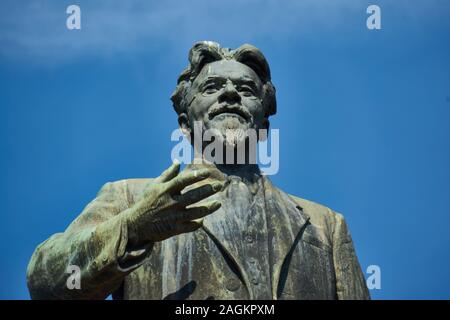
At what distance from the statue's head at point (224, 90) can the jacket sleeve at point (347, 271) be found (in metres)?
1.82

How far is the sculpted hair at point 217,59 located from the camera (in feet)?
63.6

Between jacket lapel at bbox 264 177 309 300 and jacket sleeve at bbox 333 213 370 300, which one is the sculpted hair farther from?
jacket sleeve at bbox 333 213 370 300

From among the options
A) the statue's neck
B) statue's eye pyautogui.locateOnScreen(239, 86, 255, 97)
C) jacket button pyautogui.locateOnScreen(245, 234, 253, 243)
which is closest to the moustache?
statue's eye pyautogui.locateOnScreen(239, 86, 255, 97)

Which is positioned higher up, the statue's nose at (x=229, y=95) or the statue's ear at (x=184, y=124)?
the statue's nose at (x=229, y=95)

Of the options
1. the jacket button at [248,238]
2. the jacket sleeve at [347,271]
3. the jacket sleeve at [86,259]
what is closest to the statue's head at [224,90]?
the jacket button at [248,238]

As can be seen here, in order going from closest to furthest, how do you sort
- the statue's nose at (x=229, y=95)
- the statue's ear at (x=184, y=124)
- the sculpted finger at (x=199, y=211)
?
the sculpted finger at (x=199, y=211) → the statue's nose at (x=229, y=95) → the statue's ear at (x=184, y=124)

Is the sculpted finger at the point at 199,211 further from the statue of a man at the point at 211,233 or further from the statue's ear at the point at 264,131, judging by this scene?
the statue's ear at the point at 264,131

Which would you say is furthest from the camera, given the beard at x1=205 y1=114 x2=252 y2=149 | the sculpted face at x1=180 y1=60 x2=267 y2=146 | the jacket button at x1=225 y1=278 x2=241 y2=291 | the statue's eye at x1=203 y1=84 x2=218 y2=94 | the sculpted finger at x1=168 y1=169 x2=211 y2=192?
the statue's eye at x1=203 y1=84 x2=218 y2=94

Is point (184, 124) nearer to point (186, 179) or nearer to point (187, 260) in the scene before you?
point (187, 260)

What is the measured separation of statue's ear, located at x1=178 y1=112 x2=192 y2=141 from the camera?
1933 cm

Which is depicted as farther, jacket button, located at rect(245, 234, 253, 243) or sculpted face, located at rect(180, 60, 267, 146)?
sculpted face, located at rect(180, 60, 267, 146)

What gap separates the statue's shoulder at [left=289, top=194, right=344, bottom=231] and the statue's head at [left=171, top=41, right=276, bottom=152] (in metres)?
1.11

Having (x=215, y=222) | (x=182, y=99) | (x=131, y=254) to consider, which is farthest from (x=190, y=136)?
(x=131, y=254)
